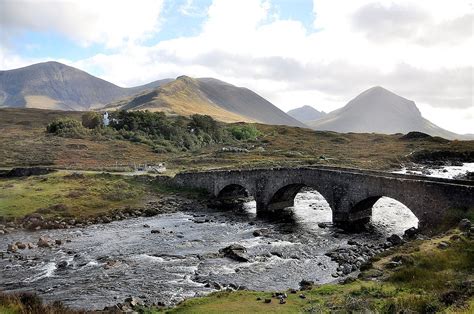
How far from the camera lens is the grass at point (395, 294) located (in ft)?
62.4

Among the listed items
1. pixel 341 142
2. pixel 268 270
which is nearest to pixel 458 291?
pixel 268 270

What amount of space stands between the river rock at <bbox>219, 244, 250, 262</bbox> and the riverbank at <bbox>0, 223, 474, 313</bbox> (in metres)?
8.35

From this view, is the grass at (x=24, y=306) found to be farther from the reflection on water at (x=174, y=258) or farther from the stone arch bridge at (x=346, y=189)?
the stone arch bridge at (x=346, y=189)

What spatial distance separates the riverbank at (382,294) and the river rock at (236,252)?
835cm

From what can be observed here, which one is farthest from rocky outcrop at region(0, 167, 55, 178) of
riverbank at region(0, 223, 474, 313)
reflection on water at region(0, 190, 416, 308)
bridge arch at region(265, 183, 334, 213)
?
riverbank at region(0, 223, 474, 313)

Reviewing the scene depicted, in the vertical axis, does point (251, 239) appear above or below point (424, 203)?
below

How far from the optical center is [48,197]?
191ft

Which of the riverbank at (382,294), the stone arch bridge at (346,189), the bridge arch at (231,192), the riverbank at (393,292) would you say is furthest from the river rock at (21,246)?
the bridge arch at (231,192)

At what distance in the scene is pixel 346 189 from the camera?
47406 mm

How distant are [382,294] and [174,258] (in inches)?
775

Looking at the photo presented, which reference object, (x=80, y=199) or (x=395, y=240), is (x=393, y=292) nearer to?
(x=395, y=240)

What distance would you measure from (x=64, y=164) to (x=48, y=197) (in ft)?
102

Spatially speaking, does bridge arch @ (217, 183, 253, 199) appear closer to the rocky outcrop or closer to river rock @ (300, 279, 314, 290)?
the rocky outcrop

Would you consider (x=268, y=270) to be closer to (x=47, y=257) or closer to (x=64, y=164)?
(x=47, y=257)
